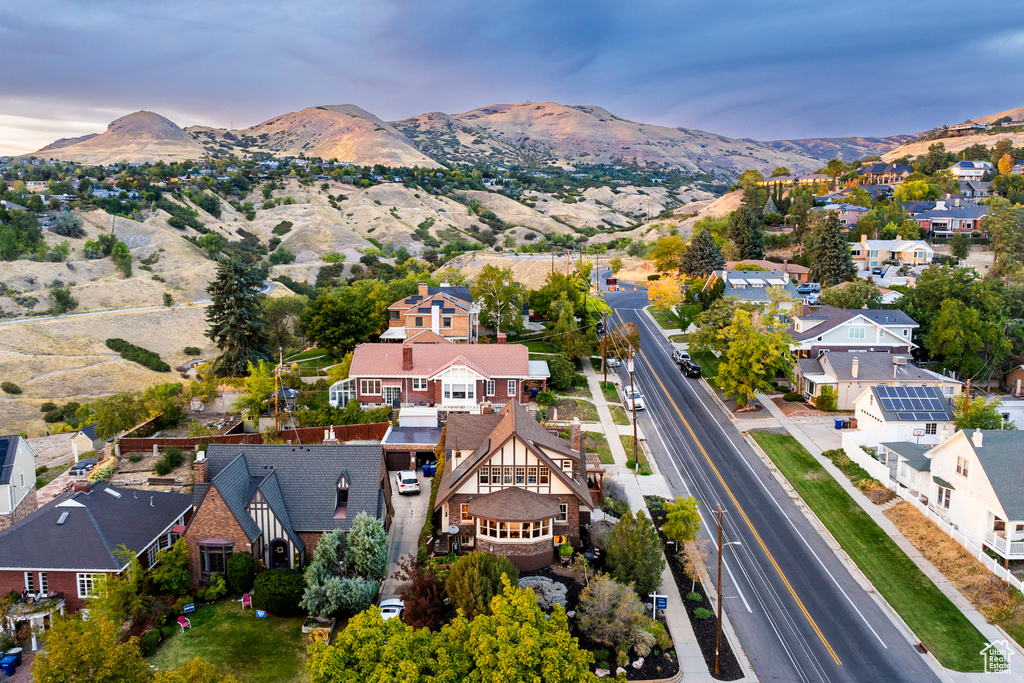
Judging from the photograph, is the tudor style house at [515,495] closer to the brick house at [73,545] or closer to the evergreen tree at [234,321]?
the brick house at [73,545]

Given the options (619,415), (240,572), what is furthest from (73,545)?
(619,415)

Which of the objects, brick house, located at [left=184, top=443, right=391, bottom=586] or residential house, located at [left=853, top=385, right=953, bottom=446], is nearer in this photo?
brick house, located at [left=184, top=443, right=391, bottom=586]

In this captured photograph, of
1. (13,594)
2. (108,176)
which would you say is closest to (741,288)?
(13,594)

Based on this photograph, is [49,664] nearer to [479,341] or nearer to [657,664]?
[657,664]

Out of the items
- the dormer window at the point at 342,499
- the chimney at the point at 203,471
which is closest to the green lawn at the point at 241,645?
the dormer window at the point at 342,499

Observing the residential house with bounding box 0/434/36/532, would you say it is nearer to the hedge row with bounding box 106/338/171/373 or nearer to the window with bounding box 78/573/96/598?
the window with bounding box 78/573/96/598

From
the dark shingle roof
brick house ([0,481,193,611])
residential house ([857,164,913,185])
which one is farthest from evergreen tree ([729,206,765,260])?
brick house ([0,481,193,611])
